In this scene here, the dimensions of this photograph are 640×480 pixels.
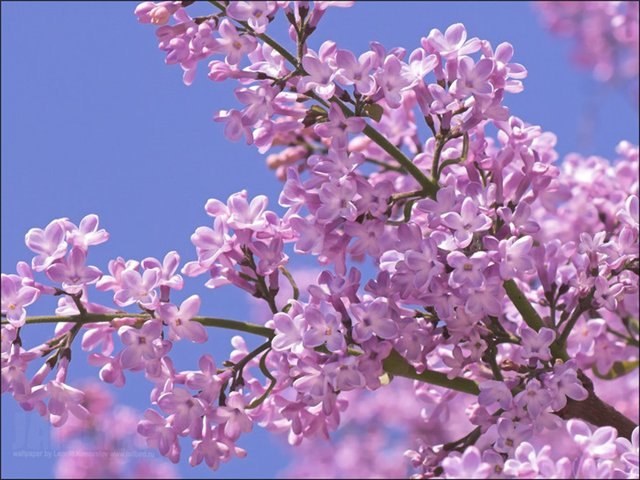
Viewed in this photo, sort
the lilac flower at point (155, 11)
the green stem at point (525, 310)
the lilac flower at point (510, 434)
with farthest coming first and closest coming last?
the green stem at point (525, 310) < the lilac flower at point (155, 11) < the lilac flower at point (510, 434)

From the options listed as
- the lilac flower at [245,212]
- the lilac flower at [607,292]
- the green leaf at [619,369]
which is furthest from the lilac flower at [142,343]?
the green leaf at [619,369]

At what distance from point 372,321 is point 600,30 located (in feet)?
13.2

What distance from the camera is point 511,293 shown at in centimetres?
219

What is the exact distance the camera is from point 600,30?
562 cm

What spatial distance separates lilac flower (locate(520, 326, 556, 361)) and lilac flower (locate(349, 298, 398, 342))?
25 centimetres

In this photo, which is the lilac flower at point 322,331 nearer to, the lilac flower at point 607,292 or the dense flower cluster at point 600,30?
the lilac flower at point 607,292

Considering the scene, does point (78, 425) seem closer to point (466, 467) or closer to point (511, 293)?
point (511, 293)

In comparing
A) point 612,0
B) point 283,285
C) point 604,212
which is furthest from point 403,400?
point 604,212

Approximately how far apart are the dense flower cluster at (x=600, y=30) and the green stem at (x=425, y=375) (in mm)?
2970

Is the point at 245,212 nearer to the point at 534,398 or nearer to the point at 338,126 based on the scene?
the point at 338,126

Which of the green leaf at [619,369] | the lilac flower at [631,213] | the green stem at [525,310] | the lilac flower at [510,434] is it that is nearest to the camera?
the lilac flower at [510,434]

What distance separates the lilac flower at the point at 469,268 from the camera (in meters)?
1.93

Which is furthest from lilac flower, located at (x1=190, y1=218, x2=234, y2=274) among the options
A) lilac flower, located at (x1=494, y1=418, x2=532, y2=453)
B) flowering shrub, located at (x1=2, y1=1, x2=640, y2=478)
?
lilac flower, located at (x1=494, y1=418, x2=532, y2=453)

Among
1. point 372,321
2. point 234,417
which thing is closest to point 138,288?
point 234,417
